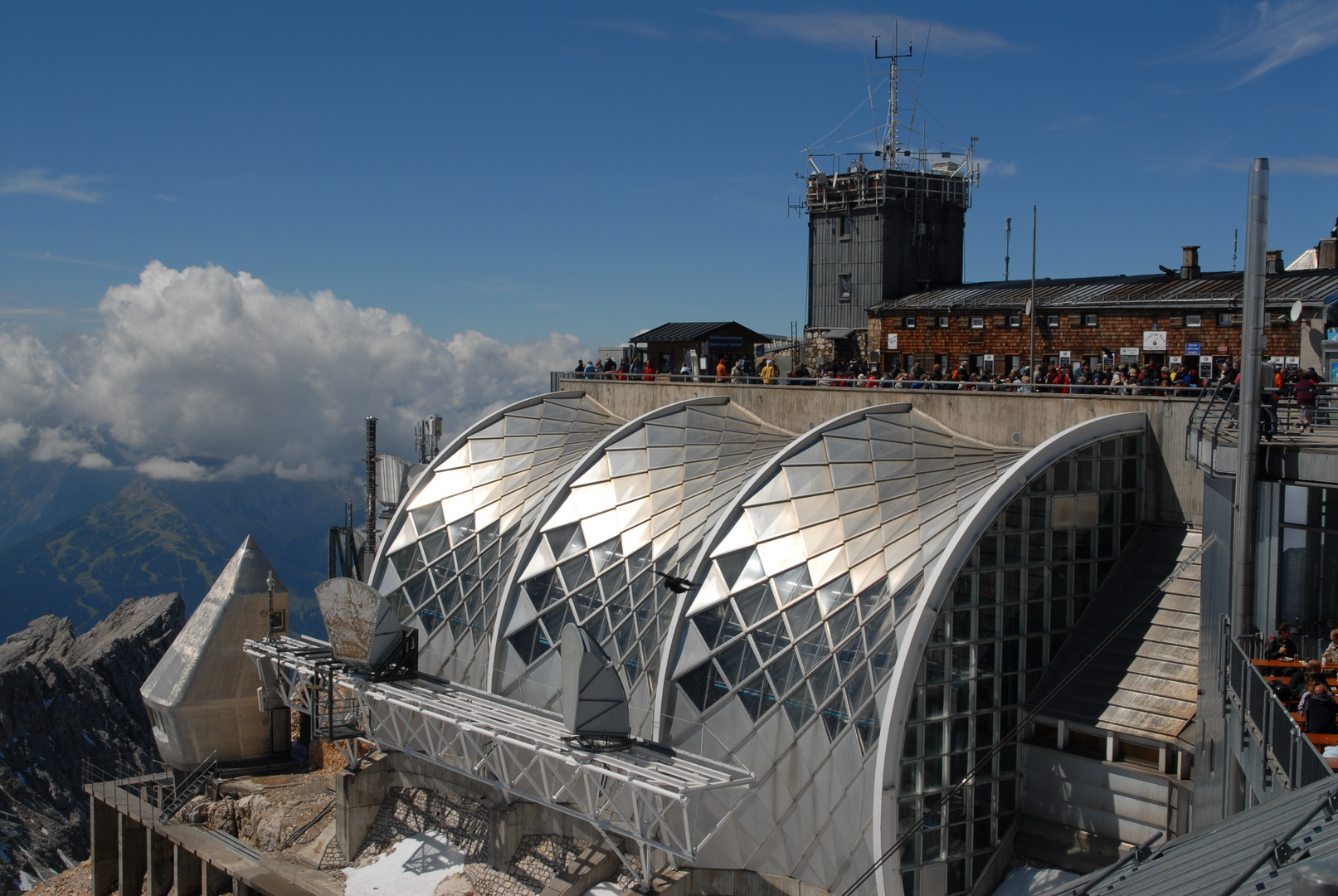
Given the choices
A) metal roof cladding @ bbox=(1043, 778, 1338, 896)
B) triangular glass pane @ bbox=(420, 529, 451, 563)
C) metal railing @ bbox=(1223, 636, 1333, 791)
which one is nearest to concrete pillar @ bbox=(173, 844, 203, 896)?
triangular glass pane @ bbox=(420, 529, 451, 563)

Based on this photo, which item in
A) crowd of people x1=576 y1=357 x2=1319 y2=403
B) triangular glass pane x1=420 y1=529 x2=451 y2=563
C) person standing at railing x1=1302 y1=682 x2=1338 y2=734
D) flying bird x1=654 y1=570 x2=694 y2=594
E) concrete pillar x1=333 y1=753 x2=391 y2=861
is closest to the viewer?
A: person standing at railing x1=1302 y1=682 x2=1338 y2=734

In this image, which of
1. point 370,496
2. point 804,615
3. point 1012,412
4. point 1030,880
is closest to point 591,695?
point 804,615

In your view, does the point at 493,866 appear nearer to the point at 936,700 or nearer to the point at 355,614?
the point at 355,614

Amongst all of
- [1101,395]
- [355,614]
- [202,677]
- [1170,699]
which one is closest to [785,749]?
[1170,699]

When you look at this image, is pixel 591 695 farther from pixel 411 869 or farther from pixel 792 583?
pixel 411 869

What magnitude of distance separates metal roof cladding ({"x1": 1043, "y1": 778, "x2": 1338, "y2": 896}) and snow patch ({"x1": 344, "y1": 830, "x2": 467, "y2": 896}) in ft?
58.8

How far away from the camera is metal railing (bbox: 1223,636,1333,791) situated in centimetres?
1152

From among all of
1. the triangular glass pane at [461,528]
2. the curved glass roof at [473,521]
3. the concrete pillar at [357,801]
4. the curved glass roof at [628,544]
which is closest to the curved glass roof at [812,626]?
the curved glass roof at [628,544]

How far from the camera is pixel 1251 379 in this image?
1596 centimetres

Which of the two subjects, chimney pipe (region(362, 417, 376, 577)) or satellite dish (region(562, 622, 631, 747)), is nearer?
satellite dish (region(562, 622, 631, 747))

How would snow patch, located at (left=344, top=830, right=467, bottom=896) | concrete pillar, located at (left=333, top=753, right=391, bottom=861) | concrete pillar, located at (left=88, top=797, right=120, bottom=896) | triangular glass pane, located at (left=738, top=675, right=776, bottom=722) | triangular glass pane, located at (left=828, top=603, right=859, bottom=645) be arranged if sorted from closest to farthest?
1. triangular glass pane, located at (left=828, top=603, right=859, bottom=645)
2. triangular glass pane, located at (left=738, top=675, right=776, bottom=722)
3. snow patch, located at (left=344, top=830, right=467, bottom=896)
4. concrete pillar, located at (left=333, top=753, right=391, bottom=861)
5. concrete pillar, located at (left=88, top=797, right=120, bottom=896)

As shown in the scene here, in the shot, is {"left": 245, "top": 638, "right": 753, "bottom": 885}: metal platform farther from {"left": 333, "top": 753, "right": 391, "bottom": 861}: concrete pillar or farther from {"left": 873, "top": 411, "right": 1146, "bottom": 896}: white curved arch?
{"left": 873, "top": 411, "right": 1146, "bottom": 896}: white curved arch

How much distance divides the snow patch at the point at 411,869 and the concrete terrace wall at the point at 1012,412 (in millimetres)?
15684

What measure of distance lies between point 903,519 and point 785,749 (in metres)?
5.60
